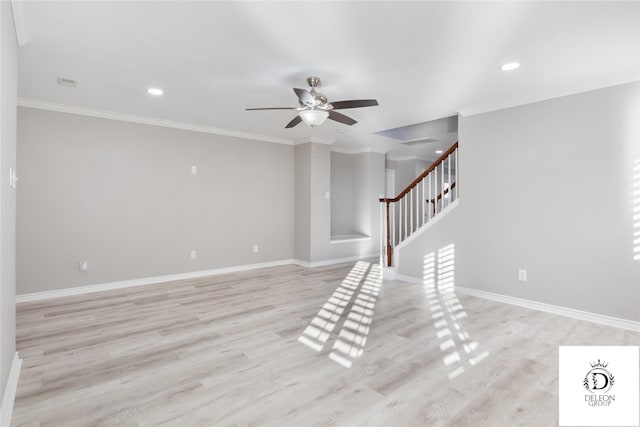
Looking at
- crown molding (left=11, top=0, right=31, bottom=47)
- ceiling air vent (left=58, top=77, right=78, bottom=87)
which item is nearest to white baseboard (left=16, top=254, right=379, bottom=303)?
ceiling air vent (left=58, top=77, right=78, bottom=87)

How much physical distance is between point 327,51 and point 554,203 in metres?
3.00

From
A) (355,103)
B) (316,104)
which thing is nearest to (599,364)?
(355,103)

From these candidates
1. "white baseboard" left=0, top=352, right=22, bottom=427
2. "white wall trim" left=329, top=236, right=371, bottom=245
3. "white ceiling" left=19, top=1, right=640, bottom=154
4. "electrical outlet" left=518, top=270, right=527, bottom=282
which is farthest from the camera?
"white wall trim" left=329, top=236, right=371, bottom=245

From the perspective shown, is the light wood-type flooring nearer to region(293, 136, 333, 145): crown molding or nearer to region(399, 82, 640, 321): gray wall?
region(399, 82, 640, 321): gray wall

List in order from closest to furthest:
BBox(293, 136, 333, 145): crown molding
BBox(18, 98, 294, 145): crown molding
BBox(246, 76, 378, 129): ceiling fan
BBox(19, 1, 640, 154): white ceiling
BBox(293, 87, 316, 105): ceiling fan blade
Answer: BBox(19, 1, 640, 154): white ceiling < BBox(293, 87, 316, 105): ceiling fan blade < BBox(246, 76, 378, 129): ceiling fan < BBox(18, 98, 294, 145): crown molding < BBox(293, 136, 333, 145): crown molding

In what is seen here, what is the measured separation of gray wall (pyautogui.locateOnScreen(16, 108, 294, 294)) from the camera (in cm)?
416

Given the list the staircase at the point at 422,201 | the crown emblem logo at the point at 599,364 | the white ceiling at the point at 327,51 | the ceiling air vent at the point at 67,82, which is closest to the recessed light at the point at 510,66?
the white ceiling at the point at 327,51

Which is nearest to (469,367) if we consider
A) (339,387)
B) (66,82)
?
(339,387)

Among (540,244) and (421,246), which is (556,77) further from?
(421,246)

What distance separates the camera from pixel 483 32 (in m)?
2.45

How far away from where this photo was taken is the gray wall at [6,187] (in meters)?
1.79

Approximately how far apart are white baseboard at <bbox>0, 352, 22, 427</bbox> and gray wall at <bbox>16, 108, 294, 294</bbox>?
227 centimetres

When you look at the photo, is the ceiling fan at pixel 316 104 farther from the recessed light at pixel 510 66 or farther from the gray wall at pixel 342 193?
the gray wall at pixel 342 193

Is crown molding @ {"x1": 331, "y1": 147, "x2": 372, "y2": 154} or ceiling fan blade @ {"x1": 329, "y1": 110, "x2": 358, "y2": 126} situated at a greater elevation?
crown molding @ {"x1": 331, "y1": 147, "x2": 372, "y2": 154}
